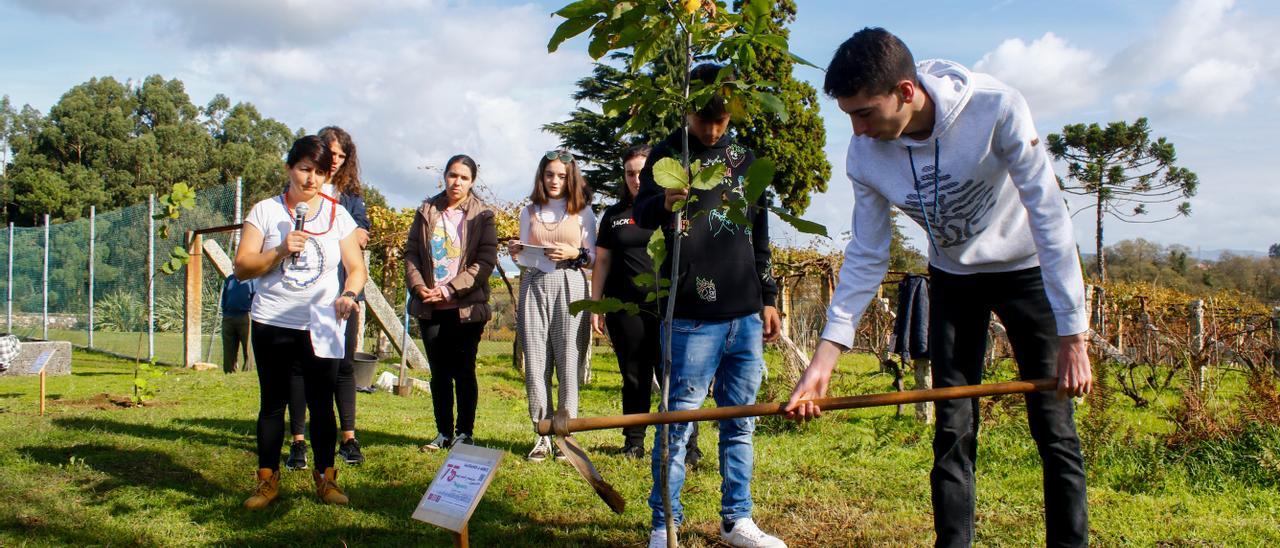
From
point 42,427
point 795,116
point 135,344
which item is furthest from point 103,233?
point 795,116

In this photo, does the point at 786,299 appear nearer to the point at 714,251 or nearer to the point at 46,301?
the point at 714,251

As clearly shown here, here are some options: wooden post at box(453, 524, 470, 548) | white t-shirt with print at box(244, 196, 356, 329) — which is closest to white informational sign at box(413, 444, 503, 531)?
wooden post at box(453, 524, 470, 548)

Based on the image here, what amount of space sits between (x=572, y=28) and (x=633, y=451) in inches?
133

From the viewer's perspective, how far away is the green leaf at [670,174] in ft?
7.68

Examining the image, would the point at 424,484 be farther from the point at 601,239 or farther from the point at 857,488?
the point at 857,488

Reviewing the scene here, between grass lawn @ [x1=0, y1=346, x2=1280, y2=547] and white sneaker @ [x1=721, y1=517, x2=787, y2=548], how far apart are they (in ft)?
0.64

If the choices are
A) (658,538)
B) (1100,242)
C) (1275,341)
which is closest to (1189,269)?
(1100,242)

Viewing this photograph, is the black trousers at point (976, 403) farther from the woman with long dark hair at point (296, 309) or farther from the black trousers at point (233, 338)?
the black trousers at point (233, 338)

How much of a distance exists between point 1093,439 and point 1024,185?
307cm

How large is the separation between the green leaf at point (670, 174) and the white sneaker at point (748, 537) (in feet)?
5.29

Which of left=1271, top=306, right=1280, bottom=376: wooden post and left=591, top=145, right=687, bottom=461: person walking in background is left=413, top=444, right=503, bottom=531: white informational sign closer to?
left=591, top=145, right=687, bottom=461: person walking in background

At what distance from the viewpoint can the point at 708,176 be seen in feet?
7.77

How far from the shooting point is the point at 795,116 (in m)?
25.3

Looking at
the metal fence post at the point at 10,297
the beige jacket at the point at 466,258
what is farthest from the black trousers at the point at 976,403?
the metal fence post at the point at 10,297
